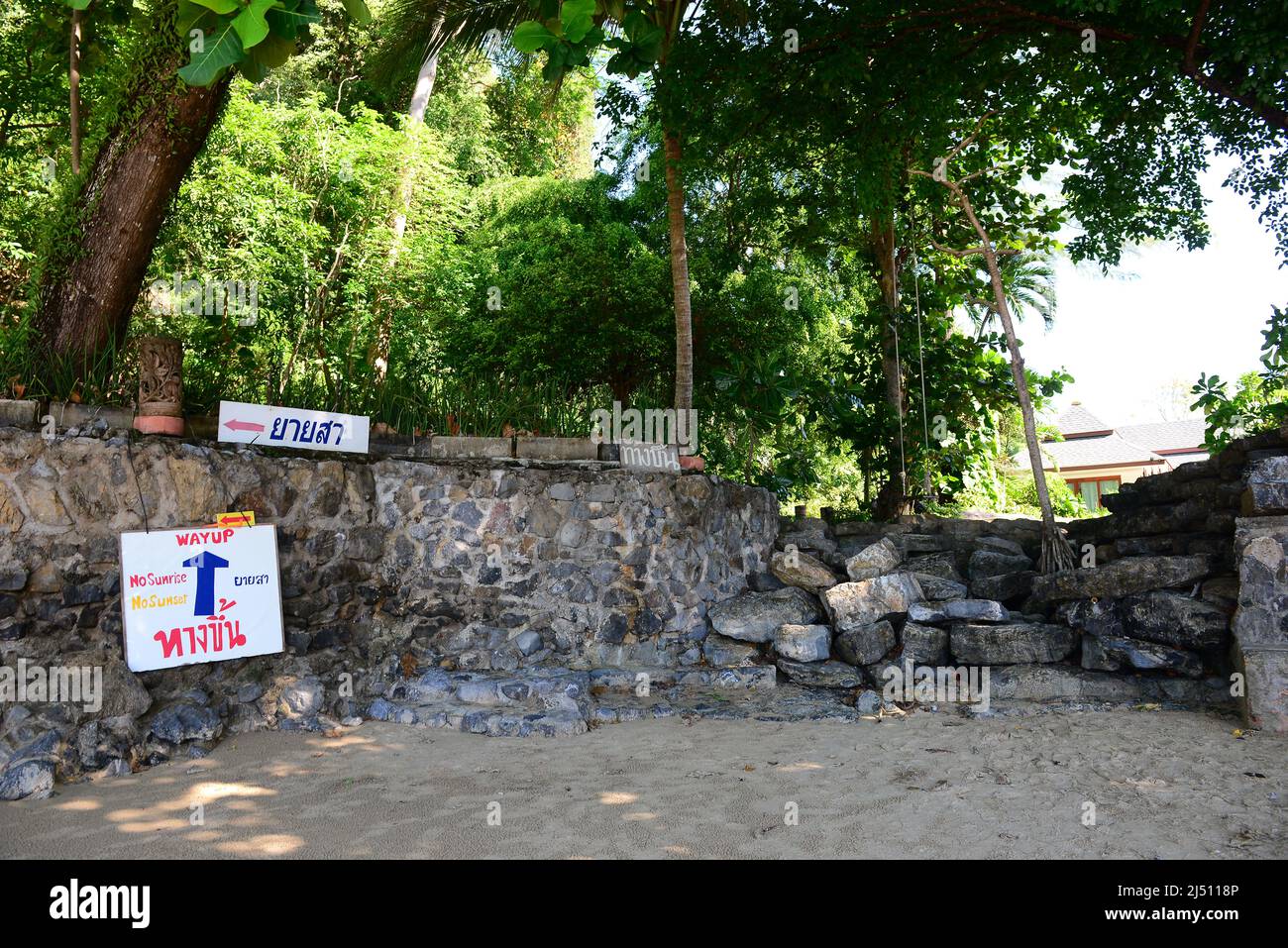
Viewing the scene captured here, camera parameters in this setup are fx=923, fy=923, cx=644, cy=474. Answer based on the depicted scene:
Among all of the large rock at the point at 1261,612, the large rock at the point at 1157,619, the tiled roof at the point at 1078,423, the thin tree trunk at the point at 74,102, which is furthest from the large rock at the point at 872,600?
the tiled roof at the point at 1078,423

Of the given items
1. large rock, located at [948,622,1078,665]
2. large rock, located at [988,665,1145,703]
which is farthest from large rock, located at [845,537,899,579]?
large rock, located at [988,665,1145,703]

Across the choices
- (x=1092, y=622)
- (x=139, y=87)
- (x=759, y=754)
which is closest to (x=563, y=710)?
(x=759, y=754)

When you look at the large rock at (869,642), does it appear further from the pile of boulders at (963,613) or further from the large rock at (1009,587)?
the large rock at (1009,587)

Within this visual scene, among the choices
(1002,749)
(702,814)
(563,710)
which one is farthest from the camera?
(563,710)

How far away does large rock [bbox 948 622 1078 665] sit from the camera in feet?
21.1

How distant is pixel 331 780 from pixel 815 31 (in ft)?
21.9

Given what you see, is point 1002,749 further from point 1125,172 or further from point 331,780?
point 1125,172

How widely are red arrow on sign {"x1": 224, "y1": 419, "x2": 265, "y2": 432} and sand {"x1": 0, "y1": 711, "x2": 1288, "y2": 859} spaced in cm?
196

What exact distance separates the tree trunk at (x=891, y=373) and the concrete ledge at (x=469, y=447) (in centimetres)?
491

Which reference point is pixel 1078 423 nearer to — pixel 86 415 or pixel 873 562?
pixel 873 562

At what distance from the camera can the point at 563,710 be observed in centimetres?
591

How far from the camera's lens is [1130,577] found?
20.8ft

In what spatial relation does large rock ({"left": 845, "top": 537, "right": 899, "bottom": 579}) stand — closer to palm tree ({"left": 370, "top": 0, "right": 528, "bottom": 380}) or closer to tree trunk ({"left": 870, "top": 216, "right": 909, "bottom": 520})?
tree trunk ({"left": 870, "top": 216, "right": 909, "bottom": 520})

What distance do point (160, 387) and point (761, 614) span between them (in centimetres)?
450
